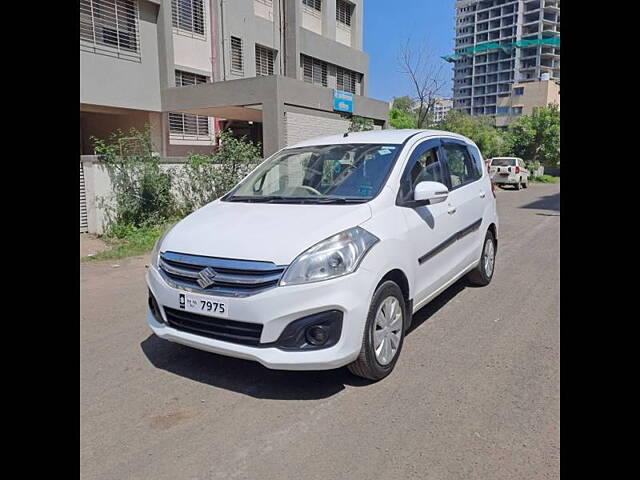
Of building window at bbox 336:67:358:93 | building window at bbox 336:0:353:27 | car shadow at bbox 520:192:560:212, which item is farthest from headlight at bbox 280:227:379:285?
building window at bbox 336:0:353:27

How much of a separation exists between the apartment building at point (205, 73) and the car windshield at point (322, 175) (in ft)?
25.6

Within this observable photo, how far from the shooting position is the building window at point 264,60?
65.2 feet

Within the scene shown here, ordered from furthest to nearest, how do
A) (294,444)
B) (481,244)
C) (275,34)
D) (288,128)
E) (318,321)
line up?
(275,34) < (288,128) < (481,244) < (318,321) < (294,444)

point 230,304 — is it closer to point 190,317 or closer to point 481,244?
point 190,317

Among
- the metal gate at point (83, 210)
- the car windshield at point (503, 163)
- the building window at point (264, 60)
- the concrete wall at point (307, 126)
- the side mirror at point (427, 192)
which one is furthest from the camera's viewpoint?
the car windshield at point (503, 163)

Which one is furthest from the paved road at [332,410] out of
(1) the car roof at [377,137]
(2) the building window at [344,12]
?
(2) the building window at [344,12]

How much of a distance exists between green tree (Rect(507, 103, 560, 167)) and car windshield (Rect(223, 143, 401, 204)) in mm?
33879

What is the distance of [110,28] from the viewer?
1411cm

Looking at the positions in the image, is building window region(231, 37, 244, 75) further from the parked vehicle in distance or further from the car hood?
the car hood

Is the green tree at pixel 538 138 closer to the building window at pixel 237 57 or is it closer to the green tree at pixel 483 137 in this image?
the green tree at pixel 483 137
